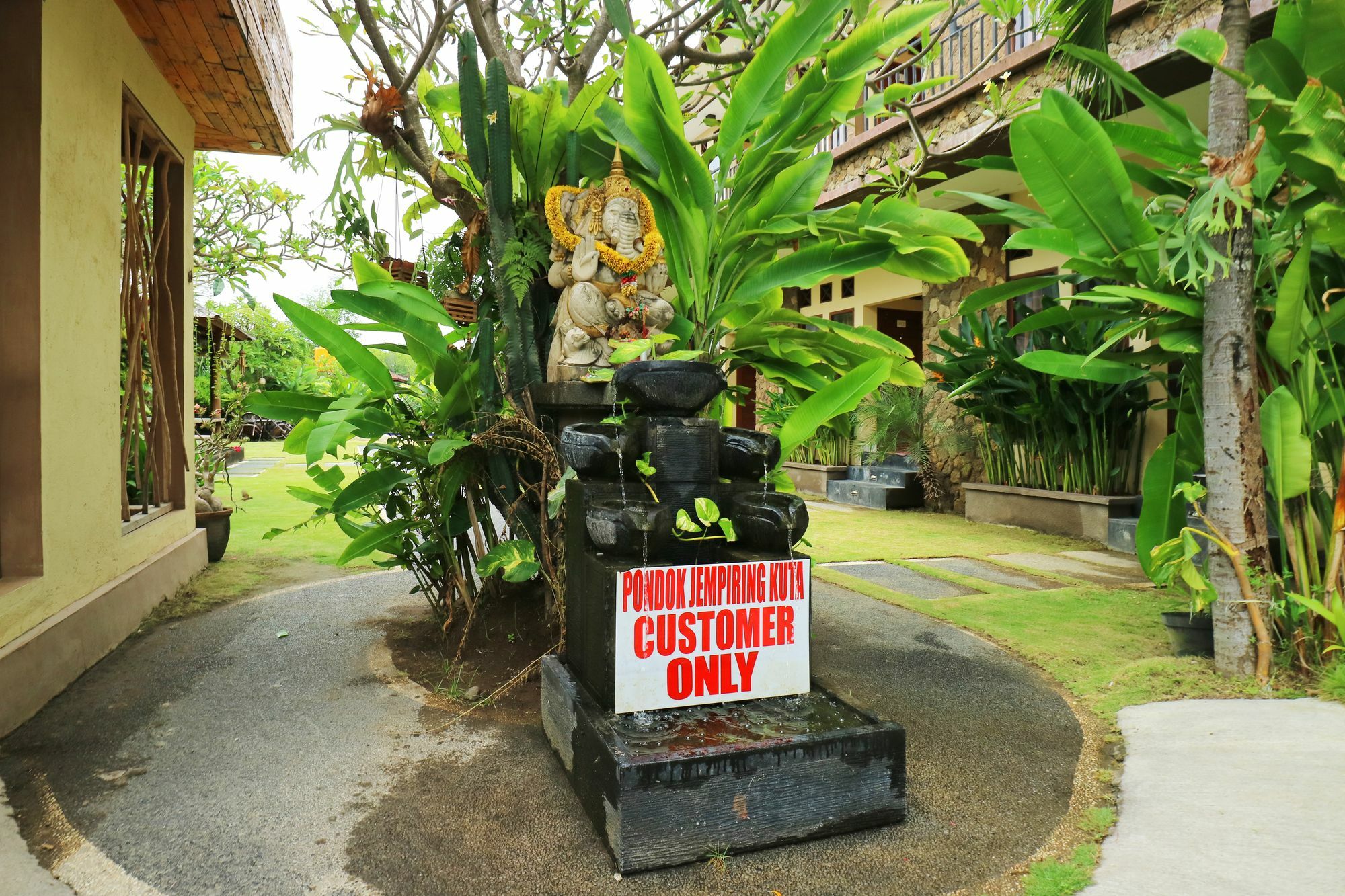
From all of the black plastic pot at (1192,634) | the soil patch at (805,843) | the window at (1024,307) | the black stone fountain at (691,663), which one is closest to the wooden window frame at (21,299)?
the soil patch at (805,843)

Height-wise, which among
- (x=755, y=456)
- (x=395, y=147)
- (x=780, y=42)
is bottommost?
(x=755, y=456)

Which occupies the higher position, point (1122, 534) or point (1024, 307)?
point (1024, 307)

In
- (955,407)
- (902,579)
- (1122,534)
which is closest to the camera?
(902,579)

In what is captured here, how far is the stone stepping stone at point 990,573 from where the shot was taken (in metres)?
4.97

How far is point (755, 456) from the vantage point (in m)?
2.66

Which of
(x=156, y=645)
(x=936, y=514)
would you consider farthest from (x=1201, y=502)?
(x=156, y=645)

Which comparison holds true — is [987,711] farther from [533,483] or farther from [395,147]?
[395,147]

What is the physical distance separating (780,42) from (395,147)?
1837mm

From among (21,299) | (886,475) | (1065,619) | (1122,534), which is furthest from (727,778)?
(886,475)

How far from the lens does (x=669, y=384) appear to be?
253 centimetres

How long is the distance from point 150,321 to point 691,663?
455 cm

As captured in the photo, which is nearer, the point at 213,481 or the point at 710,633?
the point at 710,633

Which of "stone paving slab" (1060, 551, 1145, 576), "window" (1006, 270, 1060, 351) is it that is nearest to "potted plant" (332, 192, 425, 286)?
"stone paving slab" (1060, 551, 1145, 576)

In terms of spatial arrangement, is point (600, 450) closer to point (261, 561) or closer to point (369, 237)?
point (369, 237)
